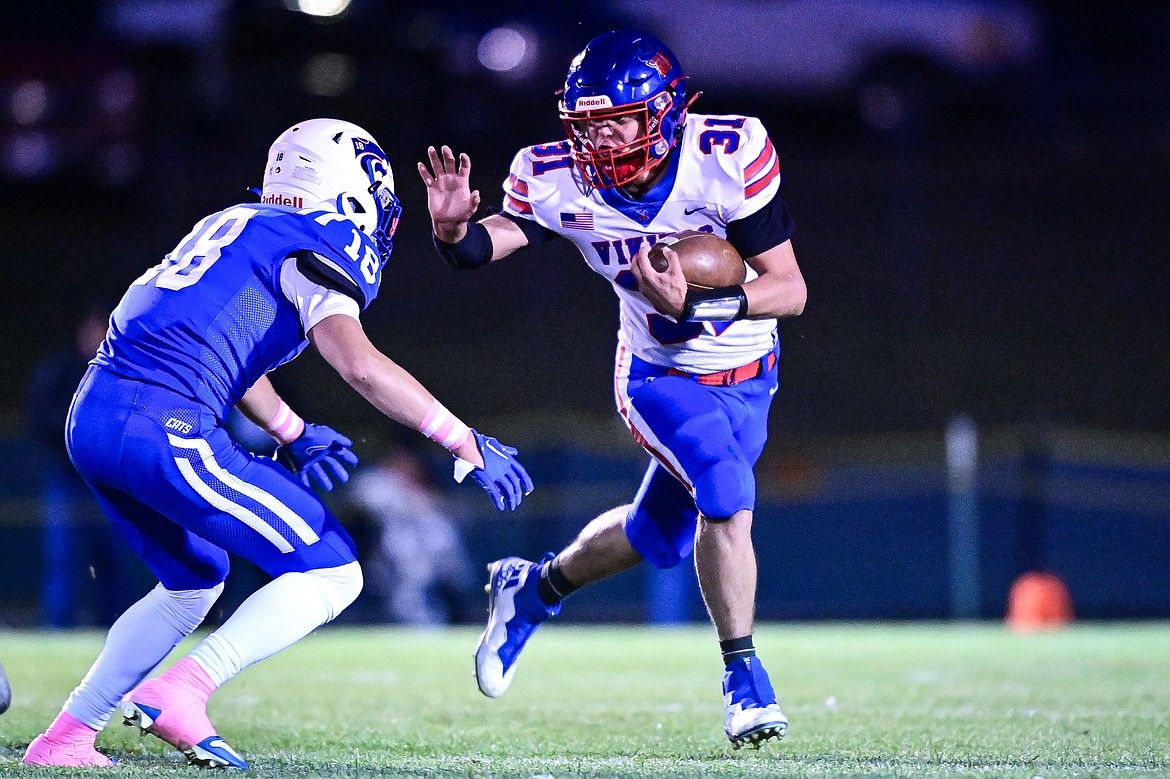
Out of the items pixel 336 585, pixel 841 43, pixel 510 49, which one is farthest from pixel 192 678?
pixel 841 43

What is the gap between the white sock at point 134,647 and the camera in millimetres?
3818

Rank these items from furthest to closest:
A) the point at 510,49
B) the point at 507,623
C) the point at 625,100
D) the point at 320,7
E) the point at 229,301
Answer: the point at 320,7 → the point at 510,49 → the point at 507,623 → the point at 625,100 → the point at 229,301

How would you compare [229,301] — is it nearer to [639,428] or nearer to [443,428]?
[443,428]

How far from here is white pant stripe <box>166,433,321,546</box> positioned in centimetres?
359

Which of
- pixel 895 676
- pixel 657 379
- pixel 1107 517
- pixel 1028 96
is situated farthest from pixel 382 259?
pixel 1028 96

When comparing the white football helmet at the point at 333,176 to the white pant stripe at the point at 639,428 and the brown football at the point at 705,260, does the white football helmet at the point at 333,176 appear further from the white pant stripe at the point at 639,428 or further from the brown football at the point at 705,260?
the white pant stripe at the point at 639,428

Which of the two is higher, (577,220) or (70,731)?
(577,220)

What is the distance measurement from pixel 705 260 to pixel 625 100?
1.63 ft

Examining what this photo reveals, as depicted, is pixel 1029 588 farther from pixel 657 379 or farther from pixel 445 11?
pixel 445 11

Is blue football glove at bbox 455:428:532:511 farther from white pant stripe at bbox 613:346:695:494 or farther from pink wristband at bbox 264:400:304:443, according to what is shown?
white pant stripe at bbox 613:346:695:494

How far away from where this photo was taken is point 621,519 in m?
4.86

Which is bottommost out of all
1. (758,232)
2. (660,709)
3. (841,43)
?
(660,709)

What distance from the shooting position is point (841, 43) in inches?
543

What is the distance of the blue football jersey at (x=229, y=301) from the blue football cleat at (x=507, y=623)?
147 cm
